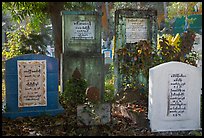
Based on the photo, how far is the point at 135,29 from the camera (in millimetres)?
6711

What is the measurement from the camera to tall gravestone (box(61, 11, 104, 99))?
21.3 ft

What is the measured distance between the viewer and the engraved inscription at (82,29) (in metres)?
6.52

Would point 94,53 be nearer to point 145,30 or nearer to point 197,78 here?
point 145,30

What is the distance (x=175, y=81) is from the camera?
4707 millimetres

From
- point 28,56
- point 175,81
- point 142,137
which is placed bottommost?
point 142,137

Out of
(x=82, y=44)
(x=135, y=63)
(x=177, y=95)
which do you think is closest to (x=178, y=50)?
(x=135, y=63)

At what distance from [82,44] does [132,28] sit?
108cm

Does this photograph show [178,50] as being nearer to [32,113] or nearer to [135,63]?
[135,63]

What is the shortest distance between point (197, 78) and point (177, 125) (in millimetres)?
749

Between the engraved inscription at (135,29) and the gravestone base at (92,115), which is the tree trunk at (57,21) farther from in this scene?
the gravestone base at (92,115)

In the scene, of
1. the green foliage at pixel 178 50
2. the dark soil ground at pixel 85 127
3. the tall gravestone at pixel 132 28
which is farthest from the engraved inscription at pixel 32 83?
the green foliage at pixel 178 50

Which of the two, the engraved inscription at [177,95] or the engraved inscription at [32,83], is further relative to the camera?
the engraved inscription at [32,83]

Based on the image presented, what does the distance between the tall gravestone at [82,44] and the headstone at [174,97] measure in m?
2.10

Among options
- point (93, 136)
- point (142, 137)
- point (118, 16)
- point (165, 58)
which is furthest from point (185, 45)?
point (93, 136)
